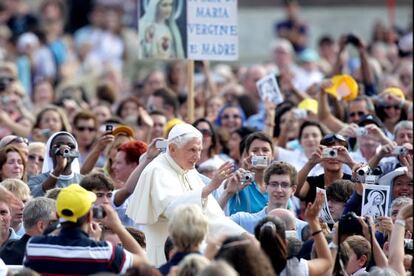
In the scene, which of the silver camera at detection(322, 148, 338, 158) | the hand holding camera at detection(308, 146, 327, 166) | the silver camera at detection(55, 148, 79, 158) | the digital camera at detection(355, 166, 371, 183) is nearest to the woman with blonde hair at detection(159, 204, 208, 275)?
the digital camera at detection(355, 166, 371, 183)

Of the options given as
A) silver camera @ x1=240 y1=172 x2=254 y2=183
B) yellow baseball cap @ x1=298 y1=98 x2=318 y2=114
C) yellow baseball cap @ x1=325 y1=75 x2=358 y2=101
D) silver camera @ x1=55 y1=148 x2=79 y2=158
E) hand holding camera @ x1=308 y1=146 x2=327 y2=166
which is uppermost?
yellow baseball cap @ x1=325 y1=75 x2=358 y2=101

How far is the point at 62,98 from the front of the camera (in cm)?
2056

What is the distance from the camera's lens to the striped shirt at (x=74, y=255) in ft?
36.1

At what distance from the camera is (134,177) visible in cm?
1397

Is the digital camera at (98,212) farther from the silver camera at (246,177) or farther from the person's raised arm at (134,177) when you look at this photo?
the person's raised arm at (134,177)

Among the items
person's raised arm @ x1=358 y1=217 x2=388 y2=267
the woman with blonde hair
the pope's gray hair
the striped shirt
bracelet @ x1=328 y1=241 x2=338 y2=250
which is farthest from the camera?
the pope's gray hair

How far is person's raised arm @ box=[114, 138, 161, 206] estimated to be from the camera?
1377cm

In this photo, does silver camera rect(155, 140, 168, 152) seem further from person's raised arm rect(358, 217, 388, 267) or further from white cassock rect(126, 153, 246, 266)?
person's raised arm rect(358, 217, 388, 267)

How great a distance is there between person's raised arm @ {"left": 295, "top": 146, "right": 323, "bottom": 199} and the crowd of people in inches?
0.6

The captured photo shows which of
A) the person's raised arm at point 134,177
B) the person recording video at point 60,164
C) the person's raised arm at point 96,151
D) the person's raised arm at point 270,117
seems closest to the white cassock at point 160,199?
the person's raised arm at point 134,177

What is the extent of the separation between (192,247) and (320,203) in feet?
4.17

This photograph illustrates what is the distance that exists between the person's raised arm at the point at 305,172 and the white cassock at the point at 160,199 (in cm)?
162

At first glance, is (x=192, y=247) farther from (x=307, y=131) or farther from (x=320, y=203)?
(x=307, y=131)

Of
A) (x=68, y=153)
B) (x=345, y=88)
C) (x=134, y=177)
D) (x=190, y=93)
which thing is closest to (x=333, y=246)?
(x=134, y=177)
